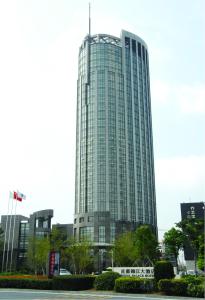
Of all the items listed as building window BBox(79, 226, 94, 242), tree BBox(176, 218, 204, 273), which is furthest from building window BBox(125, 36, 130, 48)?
tree BBox(176, 218, 204, 273)

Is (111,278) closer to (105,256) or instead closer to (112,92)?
(105,256)

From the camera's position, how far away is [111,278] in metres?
30.0

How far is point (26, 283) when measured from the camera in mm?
31797

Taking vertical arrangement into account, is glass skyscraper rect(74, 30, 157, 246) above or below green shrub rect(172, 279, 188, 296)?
above

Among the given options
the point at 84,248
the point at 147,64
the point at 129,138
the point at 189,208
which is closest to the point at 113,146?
Answer: the point at 129,138

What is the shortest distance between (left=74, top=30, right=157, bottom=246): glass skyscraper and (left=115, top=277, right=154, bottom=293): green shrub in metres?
76.6

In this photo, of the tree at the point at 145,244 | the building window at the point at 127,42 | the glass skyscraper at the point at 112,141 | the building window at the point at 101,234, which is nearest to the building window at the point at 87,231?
the glass skyscraper at the point at 112,141

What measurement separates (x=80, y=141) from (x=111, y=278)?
91.4 meters

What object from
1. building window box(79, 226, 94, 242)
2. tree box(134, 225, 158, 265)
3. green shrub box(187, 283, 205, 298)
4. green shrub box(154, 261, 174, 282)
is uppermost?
building window box(79, 226, 94, 242)

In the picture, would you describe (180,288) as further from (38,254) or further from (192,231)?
(38,254)

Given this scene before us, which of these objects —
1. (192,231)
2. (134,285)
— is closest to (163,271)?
(134,285)

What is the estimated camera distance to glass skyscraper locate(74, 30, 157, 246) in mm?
110125

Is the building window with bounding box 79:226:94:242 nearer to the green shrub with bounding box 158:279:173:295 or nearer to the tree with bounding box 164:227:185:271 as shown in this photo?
the tree with bounding box 164:227:185:271

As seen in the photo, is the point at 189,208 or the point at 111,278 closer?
the point at 111,278
